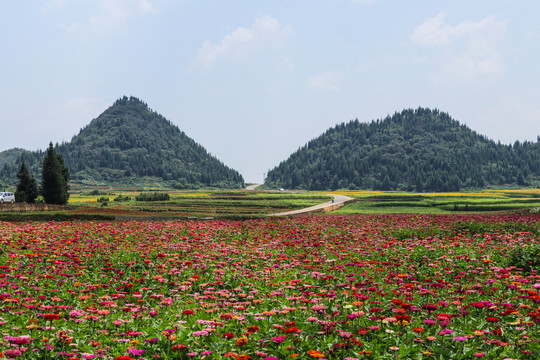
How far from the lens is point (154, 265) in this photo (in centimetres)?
1226

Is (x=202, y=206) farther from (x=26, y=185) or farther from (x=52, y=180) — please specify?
(x=26, y=185)

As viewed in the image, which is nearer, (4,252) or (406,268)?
(406,268)

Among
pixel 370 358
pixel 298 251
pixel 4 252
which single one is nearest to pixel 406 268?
pixel 298 251

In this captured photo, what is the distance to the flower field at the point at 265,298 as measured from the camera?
241 inches

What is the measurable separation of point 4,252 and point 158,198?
208ft

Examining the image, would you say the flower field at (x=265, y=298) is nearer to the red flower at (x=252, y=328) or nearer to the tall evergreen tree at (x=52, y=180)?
the red flower at (x=252, y=328)

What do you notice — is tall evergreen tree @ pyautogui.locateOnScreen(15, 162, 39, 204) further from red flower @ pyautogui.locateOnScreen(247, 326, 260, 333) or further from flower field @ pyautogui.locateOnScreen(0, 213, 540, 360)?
red flower @ pyautogui.locateOnScreen(247, 326, 260, 333)

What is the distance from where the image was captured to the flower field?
20.1 ft

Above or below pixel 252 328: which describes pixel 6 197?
above

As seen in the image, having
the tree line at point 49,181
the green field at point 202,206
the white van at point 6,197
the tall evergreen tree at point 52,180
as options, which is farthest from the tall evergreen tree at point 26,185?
the green field at point 202,206

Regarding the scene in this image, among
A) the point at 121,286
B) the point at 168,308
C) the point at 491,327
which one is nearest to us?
the point at 491,327

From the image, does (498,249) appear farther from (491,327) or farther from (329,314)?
(329,314)

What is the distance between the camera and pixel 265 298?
28.7 ft

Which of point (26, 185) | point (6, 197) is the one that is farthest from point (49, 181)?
point (6, 197)
